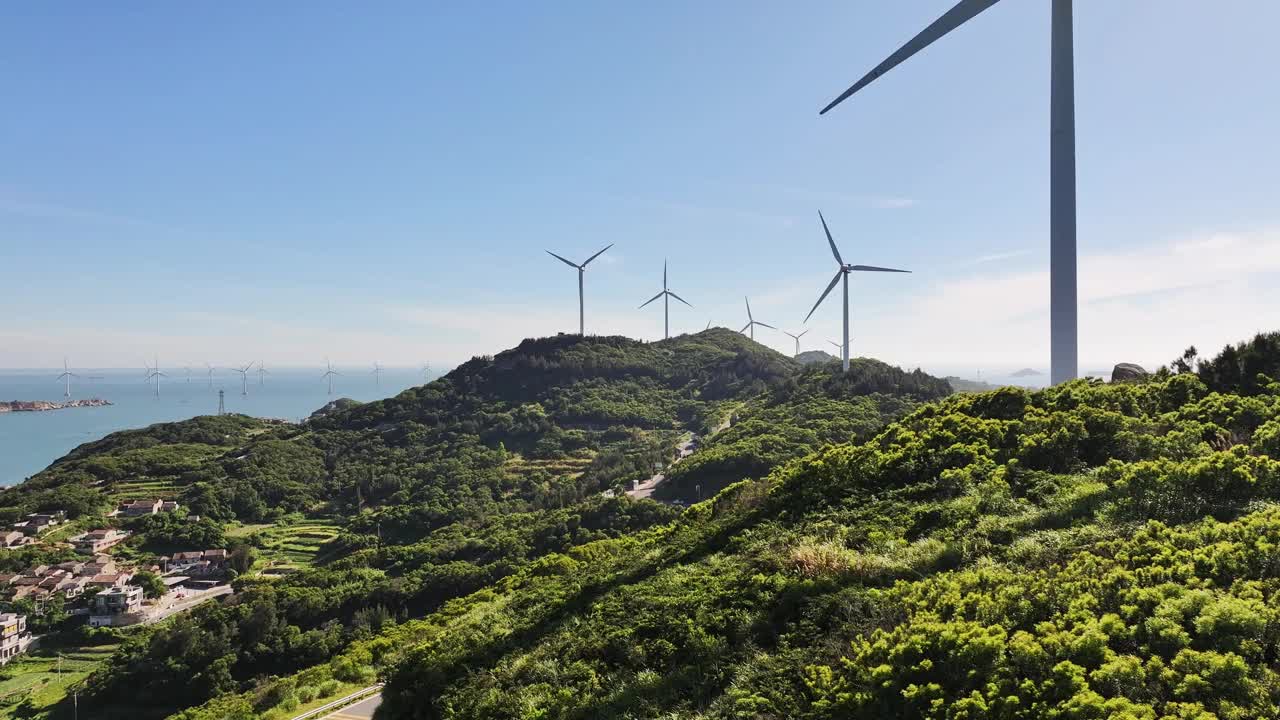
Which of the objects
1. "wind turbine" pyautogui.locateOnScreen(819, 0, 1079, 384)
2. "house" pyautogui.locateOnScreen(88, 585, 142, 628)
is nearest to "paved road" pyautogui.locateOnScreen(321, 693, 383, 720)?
"wind turbine" pyautogui.locateOnScreen(819, 0, 1079, 384)

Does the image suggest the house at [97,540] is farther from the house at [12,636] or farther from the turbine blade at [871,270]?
the turbine blade at [871,270]

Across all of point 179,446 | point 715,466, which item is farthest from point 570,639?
point 179,446

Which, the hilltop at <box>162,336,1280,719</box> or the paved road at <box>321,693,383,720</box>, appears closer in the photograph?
the hilltop at <box>162,336,1280,719</box>

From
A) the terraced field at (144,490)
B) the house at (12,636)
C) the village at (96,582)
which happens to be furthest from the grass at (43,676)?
the terraced field at (144,490)

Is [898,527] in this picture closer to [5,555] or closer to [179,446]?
[5,555]

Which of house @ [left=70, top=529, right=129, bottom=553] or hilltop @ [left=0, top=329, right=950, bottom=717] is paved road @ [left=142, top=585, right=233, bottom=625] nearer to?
hilltop @ [left=0, top=329, right=950, bottom=717]

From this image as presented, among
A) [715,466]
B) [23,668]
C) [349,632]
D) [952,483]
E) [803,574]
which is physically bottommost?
[23,668]
